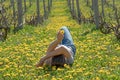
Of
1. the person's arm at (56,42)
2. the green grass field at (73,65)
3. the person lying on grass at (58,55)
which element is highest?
the person's arm at (56,42)

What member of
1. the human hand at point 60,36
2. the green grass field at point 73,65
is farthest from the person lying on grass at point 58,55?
the green grass field at point 73,65

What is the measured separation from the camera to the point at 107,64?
892 centimetres

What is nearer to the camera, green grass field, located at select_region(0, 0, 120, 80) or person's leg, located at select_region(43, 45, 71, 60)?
green grass field, located at select_region(0, 0, 120, 80)

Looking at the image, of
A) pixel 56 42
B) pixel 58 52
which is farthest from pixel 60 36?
pixel 58 52

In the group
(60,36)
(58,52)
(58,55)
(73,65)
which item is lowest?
(73,65)

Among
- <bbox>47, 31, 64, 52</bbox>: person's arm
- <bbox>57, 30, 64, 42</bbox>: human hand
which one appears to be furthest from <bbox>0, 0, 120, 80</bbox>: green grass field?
<bbox>57, 30, 64, 42</bbox>: human hand

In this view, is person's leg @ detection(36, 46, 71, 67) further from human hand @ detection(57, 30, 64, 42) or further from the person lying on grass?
human hand @ detection(57, 30, 64, 42)

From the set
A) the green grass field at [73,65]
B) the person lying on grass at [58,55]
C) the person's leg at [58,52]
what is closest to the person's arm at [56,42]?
the person lying on grass at [58,55]

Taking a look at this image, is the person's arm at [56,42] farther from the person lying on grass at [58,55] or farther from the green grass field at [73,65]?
the green grass field at [73,65]

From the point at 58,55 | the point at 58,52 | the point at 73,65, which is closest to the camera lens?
the point at 58,52

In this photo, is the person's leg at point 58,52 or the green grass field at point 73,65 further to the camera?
the person's leg at point 58,52

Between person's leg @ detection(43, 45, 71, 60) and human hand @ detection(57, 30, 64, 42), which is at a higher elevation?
human hand @ detection(57, 30, 64, 42)

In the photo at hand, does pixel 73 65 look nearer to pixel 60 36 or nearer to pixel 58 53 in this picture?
pixel 58 53

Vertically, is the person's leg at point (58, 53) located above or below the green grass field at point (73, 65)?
above
